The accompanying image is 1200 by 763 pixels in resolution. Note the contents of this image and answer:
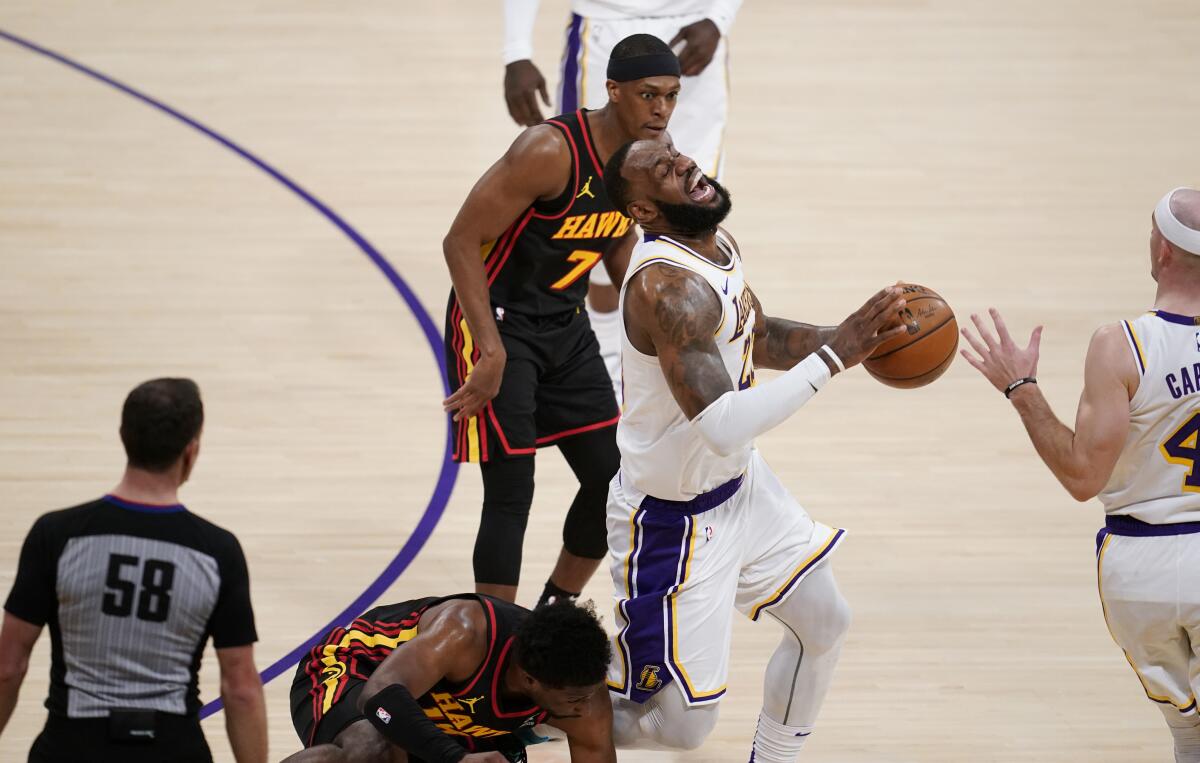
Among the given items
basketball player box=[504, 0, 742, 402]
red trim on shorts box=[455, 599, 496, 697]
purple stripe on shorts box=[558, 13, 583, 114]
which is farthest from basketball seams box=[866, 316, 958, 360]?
purple stripe on shorts box=[558, 13, 583, 114]

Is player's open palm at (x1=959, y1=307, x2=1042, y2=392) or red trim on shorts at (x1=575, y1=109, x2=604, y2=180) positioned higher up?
red trim on shorts at (x1=575, y1=109, x2=604, y2=180)

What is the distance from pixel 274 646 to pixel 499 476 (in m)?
1.12

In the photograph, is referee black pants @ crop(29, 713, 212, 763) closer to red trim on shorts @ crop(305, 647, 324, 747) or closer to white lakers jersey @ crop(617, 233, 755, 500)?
red trim on shorts @ crop(305, 647, 324, 747)

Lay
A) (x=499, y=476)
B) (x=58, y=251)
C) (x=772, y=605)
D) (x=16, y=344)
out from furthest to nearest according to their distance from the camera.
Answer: (x=58, y=251)
(x=16, y=344)
(x=499, y=476)
(x=772, y=605)

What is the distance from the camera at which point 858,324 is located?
14.7 feet

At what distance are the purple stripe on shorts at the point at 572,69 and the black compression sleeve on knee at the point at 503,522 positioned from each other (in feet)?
8.33

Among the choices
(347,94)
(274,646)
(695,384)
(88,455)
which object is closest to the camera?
(695,384)

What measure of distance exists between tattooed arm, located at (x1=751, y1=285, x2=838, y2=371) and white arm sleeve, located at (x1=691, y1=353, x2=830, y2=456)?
0.73m

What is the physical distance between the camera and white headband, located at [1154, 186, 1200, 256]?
13.9ft

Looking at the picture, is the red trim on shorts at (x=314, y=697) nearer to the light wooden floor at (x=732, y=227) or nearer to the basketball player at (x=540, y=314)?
the light wooden floor at (x=732, y=227)

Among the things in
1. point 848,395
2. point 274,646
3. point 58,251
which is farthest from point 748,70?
point 274,646

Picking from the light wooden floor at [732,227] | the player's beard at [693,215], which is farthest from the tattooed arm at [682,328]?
the light wooden floor at [732,227]

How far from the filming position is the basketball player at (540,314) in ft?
17.5

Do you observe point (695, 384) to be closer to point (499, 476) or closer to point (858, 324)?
point (858, 324)
